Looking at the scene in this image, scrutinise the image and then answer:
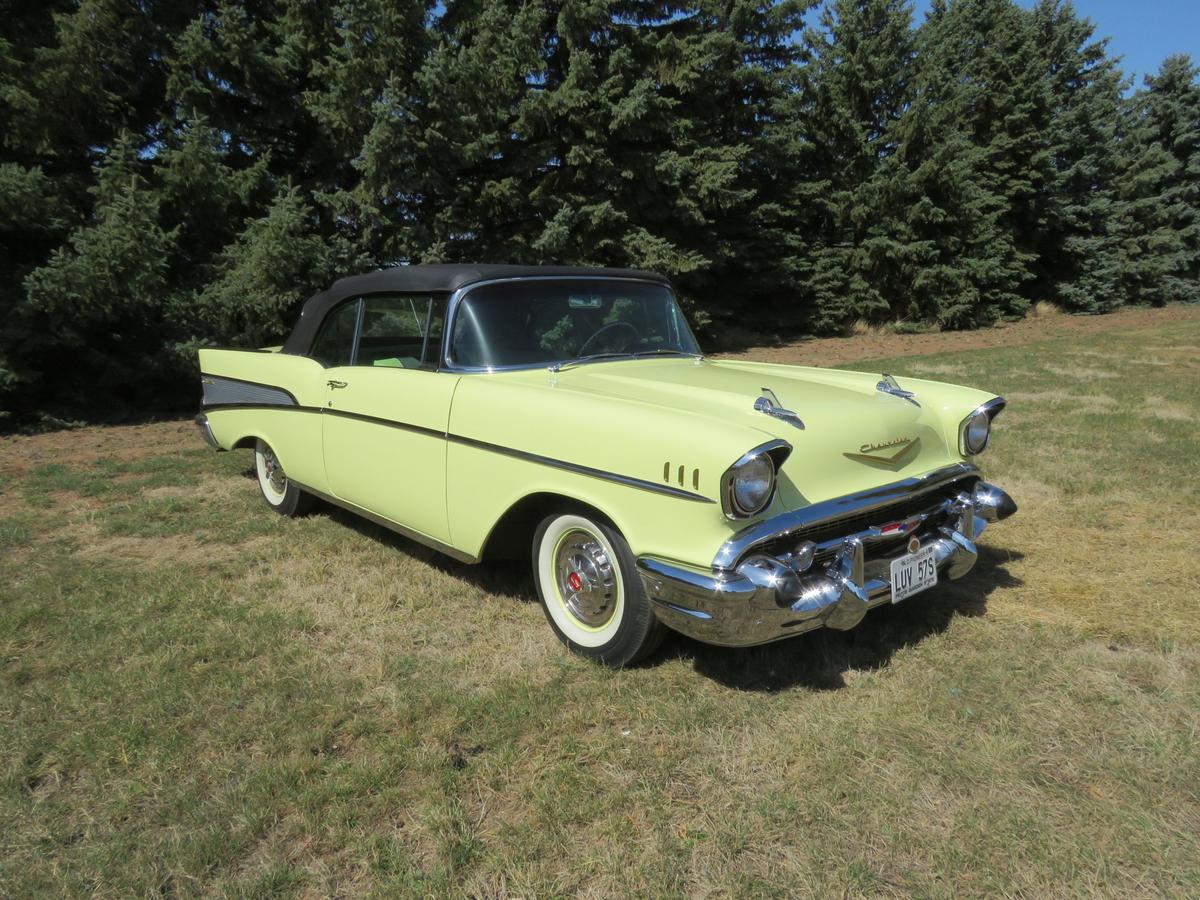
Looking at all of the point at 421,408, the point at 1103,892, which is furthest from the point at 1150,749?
the point at 421,408

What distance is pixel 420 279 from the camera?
12.4 ft

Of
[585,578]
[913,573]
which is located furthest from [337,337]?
[913,573]

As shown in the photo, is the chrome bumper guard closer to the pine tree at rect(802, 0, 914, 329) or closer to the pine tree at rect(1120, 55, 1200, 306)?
the pine tree at rect(802, 0, 914, 329)

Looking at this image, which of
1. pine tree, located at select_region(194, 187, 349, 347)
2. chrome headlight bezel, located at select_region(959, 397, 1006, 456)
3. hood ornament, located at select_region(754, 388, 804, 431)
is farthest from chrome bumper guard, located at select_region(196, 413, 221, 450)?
chrome headlight bezel, located at select_region(959, 397, 1006, 456)

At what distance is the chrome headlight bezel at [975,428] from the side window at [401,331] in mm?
2480

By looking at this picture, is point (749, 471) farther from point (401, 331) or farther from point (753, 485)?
point (401, 331)

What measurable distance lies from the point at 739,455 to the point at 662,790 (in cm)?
107

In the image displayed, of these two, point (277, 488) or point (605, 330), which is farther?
point (277, 488)

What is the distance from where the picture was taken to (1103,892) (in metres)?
1.89

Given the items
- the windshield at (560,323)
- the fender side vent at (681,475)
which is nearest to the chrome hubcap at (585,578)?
the fender side vent at (681,475)

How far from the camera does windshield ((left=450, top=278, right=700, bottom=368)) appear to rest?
140 inches

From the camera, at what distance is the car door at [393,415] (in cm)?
351

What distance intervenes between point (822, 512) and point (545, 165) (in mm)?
12076

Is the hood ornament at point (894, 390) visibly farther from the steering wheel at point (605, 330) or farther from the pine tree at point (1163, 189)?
the pine tree at point (1163, 189)
